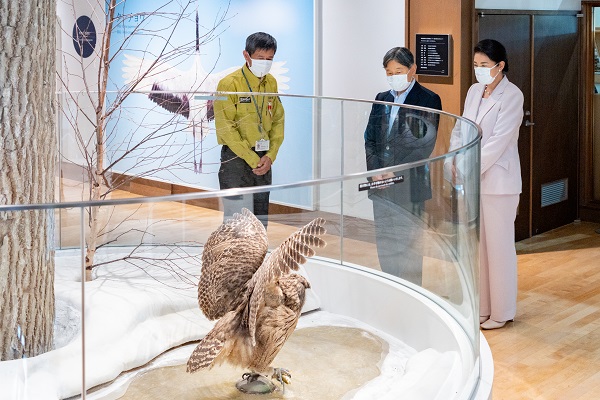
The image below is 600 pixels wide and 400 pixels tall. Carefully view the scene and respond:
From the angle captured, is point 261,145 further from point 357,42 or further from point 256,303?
point 256,303

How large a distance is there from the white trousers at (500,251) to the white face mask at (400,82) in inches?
32.6

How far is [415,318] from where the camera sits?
11.1 feet

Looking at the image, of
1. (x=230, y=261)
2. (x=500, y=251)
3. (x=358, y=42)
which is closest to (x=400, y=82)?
(x=500, y=251)

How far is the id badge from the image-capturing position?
5.27 m

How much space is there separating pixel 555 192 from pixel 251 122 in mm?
2970

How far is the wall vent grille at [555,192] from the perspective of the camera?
23.4ft

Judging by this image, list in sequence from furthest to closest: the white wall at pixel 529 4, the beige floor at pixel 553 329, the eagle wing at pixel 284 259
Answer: the white wall at pixel 529 4 → the beige floor at pixel 553 329 → the eagle wing at pixel 284 259

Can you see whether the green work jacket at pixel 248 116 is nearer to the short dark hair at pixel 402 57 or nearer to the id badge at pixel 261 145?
the id badge at pixel 261 145

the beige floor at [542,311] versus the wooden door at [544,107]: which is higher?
the wooden door at [544,107]

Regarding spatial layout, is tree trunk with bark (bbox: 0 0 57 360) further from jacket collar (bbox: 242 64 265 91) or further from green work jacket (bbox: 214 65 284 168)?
jacket collar (bbox: 242 64 265 91)

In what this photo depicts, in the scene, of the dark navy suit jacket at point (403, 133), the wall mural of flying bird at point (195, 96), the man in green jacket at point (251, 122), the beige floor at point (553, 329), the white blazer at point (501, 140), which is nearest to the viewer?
the beige floor at point (553, 329)

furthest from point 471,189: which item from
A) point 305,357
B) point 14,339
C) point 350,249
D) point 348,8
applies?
point 348,8

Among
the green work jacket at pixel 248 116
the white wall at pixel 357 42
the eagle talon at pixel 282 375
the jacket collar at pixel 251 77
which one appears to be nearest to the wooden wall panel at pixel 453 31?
the white wall at pixel 357 42

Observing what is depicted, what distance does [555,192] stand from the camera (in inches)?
285
